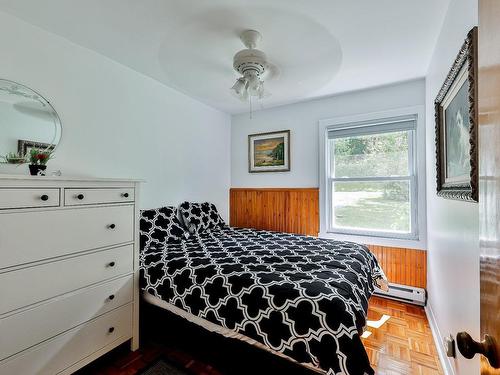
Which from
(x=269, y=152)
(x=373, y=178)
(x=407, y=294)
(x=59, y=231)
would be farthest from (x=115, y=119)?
(x=407, y=294)

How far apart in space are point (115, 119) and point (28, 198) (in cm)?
121

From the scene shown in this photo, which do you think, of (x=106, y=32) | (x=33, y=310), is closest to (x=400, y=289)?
(x=33, y=310)

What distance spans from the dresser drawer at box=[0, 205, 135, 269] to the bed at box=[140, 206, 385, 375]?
404 millimetres

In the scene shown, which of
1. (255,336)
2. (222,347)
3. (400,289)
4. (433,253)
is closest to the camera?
(255,336)

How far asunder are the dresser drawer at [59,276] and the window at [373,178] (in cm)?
236

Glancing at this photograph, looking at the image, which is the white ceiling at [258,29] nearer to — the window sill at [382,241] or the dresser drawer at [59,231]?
the dresser drawer at [59,231]

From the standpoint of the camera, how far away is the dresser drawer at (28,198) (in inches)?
48.9

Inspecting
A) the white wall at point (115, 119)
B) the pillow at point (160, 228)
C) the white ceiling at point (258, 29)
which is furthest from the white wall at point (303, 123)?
the pillow at point (160, 228)

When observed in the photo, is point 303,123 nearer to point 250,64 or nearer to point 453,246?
point 250,64

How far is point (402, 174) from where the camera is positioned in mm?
2750

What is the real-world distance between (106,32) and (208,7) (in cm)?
85

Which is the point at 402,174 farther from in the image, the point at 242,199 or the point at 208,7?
the point at 208,7

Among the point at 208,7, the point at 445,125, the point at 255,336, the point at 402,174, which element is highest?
the point at 208,7

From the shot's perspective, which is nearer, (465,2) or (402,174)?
(465,2)
